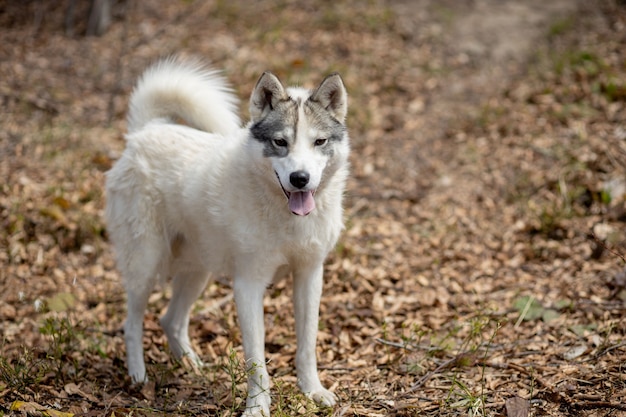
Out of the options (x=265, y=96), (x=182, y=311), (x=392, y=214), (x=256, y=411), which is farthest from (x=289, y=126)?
(x=392, y=214)

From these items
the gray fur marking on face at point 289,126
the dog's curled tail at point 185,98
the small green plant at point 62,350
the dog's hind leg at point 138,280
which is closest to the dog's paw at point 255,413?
Answer: the dog's hind leg at point 138,280

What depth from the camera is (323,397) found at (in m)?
3.74

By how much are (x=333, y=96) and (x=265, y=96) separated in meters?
0.39

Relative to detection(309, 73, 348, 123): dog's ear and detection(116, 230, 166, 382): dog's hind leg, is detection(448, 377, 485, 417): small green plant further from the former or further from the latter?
detection(116, 230, 166, 382): dog's hind leg

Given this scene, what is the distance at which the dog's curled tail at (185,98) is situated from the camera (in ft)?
14.2

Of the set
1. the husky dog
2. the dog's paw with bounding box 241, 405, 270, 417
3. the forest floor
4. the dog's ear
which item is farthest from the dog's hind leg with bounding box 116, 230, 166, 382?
the dog's ear

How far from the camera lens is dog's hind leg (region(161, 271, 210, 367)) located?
4.49 meters

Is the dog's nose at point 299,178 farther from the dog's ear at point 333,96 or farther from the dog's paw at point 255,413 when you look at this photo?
the dog's paw at point 255,413

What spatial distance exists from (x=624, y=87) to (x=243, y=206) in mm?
5858

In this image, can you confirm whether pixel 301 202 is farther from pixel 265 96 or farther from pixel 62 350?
pixel 62 350

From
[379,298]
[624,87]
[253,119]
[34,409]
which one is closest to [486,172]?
[624,87]

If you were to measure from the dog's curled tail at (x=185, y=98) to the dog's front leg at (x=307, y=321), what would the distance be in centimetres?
116

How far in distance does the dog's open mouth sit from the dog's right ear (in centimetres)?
47

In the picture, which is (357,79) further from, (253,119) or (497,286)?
(253,119)
